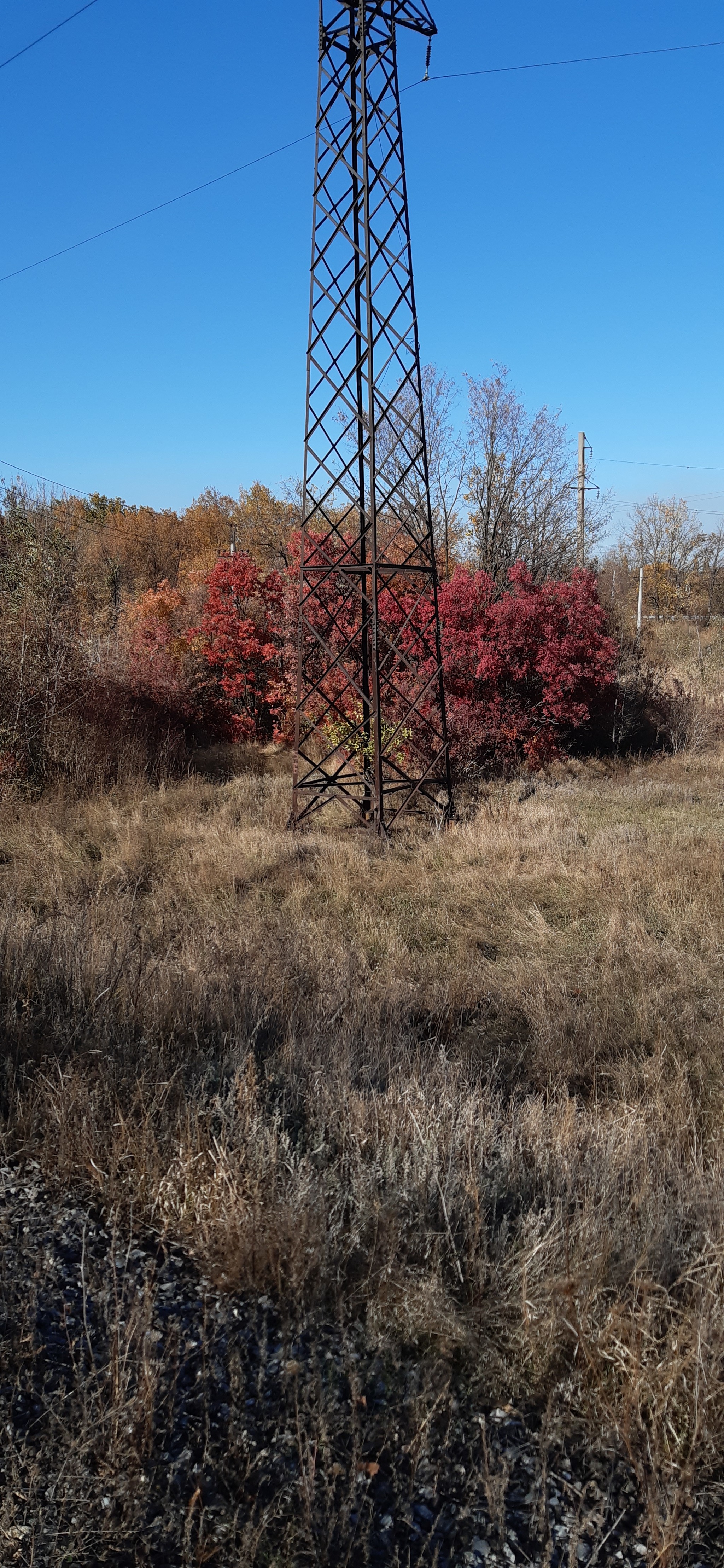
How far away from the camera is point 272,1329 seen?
7.97 ft

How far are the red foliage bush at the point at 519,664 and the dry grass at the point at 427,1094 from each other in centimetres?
565

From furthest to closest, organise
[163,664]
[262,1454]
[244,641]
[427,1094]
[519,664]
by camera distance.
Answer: [244,641] < [163,664] < [519,664] < [427,1094] < [262,1454]

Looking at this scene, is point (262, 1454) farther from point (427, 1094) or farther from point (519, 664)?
point (519, 664)

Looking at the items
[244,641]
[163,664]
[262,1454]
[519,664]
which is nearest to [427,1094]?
[262,1454]

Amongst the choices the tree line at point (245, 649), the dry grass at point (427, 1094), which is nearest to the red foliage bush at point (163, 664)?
the tree line at point (245, 649)

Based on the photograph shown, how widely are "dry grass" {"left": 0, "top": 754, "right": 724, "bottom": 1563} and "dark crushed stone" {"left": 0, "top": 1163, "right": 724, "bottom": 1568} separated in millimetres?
113

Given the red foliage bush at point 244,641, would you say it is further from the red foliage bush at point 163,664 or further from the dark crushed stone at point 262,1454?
the dark crushed stone at point 262,1454

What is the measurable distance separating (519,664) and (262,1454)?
1337 cm

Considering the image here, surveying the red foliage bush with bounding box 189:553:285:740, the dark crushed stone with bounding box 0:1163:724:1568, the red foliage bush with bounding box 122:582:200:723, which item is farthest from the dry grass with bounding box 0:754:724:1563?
the red foliage bush with bounding box 189:553:285:740

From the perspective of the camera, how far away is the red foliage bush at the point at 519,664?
46.1 feet

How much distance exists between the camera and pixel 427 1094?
3785 millimetres

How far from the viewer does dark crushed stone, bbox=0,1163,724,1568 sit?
72.1 inches

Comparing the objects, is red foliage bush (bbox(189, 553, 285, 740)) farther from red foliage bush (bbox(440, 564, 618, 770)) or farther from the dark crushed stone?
the dark crushed stone

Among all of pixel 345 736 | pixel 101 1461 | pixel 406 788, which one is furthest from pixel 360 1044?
pixel 345 736
